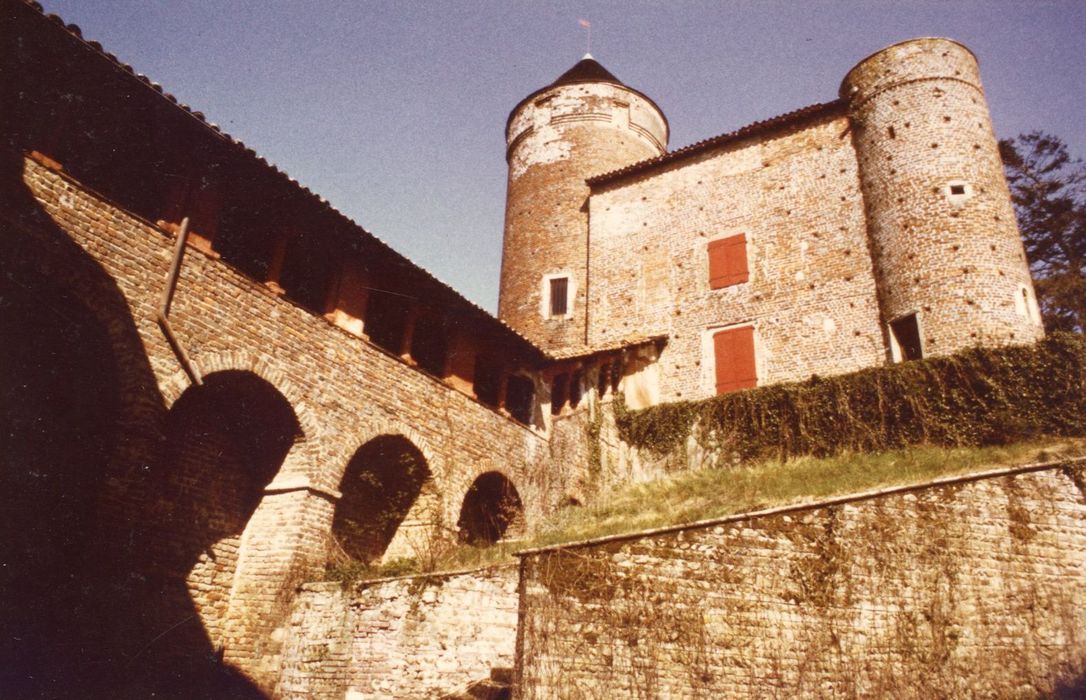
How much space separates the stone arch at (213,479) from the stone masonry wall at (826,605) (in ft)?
17.3

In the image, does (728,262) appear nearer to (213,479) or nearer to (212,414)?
(212,414)

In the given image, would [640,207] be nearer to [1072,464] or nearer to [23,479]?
[1072,464]

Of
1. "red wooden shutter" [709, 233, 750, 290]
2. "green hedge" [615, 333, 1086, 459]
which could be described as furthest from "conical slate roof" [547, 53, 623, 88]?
"green hedge" [615, 333, 1086, 459]

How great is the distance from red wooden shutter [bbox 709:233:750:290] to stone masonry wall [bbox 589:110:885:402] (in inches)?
7.5

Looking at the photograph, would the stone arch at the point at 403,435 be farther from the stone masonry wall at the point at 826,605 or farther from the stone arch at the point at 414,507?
the stone masonry wall at the point at 826,605

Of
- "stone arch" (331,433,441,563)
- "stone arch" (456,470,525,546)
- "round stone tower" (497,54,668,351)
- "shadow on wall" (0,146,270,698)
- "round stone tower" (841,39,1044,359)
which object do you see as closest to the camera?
"shadow on wall" (0,146,270,698)

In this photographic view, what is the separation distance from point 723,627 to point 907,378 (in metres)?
8.22

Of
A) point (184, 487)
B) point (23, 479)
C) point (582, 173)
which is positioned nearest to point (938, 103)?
point (582, 173)

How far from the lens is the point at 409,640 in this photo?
8852 mm

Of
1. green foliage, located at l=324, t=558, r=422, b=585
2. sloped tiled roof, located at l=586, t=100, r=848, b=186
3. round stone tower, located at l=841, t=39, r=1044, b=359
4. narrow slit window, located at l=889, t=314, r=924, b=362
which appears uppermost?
sloped tiled roof, located at l=586, t=100, r=848, b=186

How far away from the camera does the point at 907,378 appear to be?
13266mm

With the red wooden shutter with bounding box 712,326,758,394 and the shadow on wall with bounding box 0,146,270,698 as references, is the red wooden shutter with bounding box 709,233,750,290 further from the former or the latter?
the shadow on wall with bounding box 0,146,270,698

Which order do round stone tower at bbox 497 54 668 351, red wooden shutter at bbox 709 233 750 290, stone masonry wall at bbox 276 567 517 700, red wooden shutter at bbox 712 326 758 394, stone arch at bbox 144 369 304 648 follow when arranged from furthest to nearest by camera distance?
1. round stone tower at bbox 497 54 668 351
2. red wooden shutter at bbox 709 233 750 290
3. red wooden shutter at bbox 712 326 758 394
4. stone arch at bbox 144 369 304 648
5. stone masonry wall at bbox 276 567 517 700

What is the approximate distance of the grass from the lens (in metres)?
9.39
